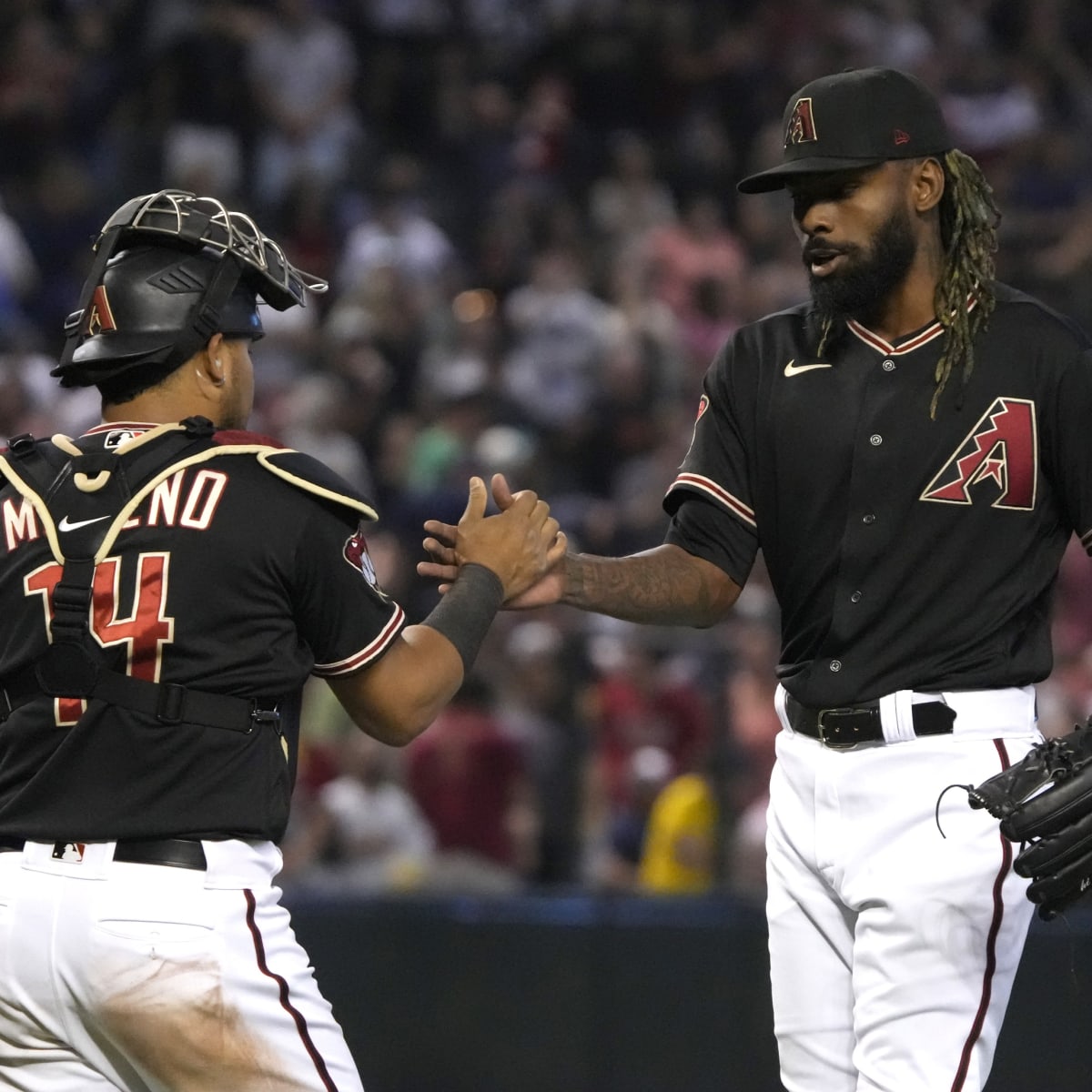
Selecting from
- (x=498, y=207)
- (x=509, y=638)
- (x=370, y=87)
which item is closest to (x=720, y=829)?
(x=509, y=638)

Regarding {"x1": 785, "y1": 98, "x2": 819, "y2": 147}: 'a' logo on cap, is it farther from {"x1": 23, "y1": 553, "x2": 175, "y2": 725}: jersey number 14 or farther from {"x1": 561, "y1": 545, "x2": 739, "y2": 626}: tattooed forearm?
{"x1": 23, "y1": 553, "x2": 175, "y2": 725}: jersey number 14

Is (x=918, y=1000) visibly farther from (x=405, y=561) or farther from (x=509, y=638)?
(x=405, y=561)

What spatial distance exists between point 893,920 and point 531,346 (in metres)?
7.25

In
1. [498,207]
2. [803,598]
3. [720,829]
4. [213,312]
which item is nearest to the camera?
[213,312]

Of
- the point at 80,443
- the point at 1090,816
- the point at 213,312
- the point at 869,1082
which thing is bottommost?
the point at 869,1082

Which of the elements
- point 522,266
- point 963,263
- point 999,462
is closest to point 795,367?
point 963,263

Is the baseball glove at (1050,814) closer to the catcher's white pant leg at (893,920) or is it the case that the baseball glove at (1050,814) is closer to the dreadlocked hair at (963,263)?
the catcher's white pant leg at (893,920)

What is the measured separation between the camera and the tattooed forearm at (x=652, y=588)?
3938 mm

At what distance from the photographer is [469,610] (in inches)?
138

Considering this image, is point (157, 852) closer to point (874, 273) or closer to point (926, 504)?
point (926, 504)

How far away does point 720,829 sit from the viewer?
695 cm

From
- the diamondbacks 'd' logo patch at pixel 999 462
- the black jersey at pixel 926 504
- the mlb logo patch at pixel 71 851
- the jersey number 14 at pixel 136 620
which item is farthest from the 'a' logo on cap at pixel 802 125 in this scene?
the mlb logo patch at pixel 71 851

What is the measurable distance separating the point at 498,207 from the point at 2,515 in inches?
339

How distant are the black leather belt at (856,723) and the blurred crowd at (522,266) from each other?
323 centimetres
